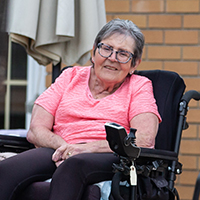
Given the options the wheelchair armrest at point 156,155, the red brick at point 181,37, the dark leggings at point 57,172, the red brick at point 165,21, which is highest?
the red brick at point 165,21

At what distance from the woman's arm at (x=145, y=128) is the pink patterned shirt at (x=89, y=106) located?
0.11 feet

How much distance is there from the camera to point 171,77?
2.59 metres

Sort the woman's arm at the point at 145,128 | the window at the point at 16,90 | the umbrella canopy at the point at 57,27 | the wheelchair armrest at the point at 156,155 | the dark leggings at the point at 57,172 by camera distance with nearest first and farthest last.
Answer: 1. the dark leggings at the point at 57,172
2. the wheelchair armrest at the point at 156,155
3. the woman's arm at the point at 145,128
4. the umbrella canopy at the point at 57,27
5. the window at the point at 16,90

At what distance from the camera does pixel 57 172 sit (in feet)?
6.12

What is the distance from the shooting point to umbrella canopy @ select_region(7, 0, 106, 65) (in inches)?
110

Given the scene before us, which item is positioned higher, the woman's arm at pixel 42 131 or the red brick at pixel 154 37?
the red brick at pixel 154 37

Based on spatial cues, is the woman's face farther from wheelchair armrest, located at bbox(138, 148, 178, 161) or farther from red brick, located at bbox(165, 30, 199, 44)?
red brick, located at bbox(165, 30, 199, 44)

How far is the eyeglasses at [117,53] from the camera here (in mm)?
2449

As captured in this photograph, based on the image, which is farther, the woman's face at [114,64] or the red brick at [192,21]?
the red brick at [192,21]

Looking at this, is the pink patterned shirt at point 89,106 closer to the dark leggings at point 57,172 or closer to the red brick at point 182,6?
the dark leggings at point 57,172

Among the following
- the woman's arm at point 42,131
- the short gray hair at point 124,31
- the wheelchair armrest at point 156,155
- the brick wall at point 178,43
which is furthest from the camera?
the brick wall at point 178,43

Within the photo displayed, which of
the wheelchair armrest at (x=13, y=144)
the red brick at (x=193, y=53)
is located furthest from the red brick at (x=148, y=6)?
the wheelchair armrest at (x=13, y=144)

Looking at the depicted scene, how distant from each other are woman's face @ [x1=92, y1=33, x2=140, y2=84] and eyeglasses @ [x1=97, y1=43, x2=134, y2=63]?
0.7 inches

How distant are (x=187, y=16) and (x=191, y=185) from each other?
5.25 feet
